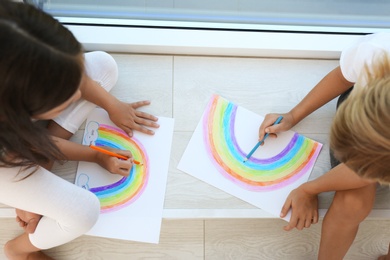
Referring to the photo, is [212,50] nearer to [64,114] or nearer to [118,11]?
[118,11]

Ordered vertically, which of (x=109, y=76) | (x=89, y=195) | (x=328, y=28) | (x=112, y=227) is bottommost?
(x=112, y=227)

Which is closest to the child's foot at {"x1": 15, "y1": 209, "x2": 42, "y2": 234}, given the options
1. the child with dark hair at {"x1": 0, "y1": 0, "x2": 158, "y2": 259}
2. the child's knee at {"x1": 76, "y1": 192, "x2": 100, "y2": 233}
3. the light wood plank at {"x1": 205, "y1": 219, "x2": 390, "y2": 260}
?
the child with dark hair at {"x1": 0, "y1": 0, "x2": 158, "y2": 259}

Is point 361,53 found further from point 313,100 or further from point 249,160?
point 249,160

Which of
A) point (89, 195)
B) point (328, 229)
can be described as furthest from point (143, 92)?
point (328, 229)

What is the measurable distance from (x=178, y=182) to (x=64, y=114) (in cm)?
30

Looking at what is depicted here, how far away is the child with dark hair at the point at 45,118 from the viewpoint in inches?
22.8

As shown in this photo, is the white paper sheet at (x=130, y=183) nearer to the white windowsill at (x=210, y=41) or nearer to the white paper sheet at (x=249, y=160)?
the white paper sheet at (x=249, y=160)

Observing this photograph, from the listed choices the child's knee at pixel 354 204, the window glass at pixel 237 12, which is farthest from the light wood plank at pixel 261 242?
the window glass at pixel 237 12

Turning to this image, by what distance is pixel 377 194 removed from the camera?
103cm

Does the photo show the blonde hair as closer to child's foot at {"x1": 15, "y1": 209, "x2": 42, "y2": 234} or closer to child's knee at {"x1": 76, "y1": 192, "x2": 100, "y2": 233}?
child's knee at {"x1": 76, "y1": 192, "x2": 100, "y2": 233}

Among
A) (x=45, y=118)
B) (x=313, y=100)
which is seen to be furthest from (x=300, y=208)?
(x=45, y=118)

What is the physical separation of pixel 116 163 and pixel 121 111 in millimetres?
128

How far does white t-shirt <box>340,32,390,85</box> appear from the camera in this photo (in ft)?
2.73

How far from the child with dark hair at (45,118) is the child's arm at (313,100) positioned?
27 cm
